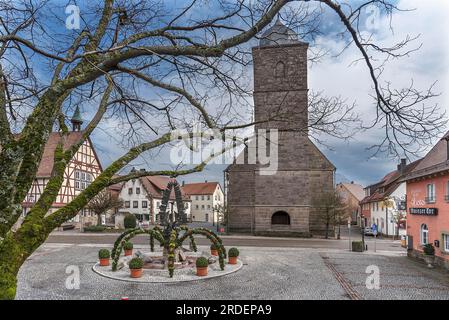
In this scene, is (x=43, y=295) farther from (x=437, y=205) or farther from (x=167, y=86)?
(x=437, y=205)

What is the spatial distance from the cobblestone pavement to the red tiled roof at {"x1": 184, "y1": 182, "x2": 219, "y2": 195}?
57100mm

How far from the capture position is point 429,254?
20.0m

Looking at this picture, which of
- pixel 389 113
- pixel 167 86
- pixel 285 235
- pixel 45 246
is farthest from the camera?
pixel 285 235

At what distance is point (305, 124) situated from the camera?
5492mm

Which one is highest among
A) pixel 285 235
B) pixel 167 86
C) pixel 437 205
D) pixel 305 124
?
pixel 167 86

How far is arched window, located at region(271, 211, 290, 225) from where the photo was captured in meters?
35.0

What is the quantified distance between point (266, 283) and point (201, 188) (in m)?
66.1

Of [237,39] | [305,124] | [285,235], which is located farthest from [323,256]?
[237,39]

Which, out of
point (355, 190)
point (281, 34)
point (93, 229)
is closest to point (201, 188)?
point (355, 190)

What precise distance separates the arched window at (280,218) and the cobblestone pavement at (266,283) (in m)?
14.4

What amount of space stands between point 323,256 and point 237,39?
20.2m

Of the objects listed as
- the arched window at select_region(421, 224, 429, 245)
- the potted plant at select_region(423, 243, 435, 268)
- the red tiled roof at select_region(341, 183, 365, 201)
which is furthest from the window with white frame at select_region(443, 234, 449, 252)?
the red tiled roof at select_region(341, 183, 365, 201)

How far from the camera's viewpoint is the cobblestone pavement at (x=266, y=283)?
39.2 ft

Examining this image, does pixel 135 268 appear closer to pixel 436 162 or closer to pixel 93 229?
pixel 436 162
